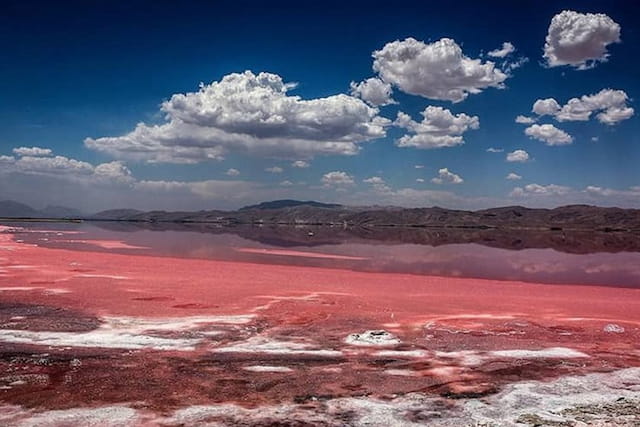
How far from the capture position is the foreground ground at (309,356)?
27.6ft

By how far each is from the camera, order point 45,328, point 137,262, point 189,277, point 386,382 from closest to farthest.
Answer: point 386,382
point 45,328
point 189,277
point 137,262

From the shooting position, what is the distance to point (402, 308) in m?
18.7

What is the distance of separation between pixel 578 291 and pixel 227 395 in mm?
21096

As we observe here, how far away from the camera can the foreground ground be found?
8.41 metres

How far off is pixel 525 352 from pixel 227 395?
7521mm

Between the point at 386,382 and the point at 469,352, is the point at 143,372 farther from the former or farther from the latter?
the point at 469,352

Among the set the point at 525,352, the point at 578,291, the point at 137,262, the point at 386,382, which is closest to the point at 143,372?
the point at 386,382

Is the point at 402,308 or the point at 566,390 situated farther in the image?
the point at 402,308

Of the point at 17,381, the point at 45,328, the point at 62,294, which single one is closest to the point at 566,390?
the point at 17,381

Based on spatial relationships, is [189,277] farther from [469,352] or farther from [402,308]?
[469,352]

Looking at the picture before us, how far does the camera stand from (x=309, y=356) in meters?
11.8

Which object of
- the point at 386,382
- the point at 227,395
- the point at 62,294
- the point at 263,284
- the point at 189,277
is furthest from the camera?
the point at 189,277

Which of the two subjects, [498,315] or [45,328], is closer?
[45,328]

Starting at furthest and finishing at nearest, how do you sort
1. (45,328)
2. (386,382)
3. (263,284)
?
(263,284) → (45,328) → (386,382)
